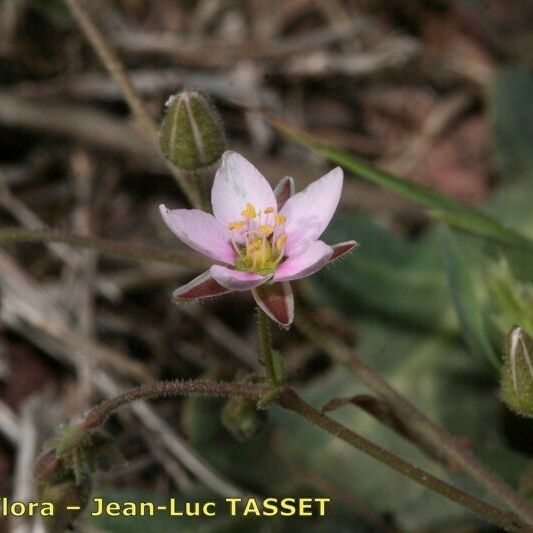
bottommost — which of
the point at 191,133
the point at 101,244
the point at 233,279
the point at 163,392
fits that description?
the point at 163,392

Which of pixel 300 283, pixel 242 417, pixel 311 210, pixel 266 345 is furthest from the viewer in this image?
pixel 300 283

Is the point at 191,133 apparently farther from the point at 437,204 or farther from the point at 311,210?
the point at 437,204

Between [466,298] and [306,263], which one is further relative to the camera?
[466,298]

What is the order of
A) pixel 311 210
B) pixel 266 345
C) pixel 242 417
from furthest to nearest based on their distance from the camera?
1. pixel 242 417
2. pixel 311 210
3. pixel 266 345

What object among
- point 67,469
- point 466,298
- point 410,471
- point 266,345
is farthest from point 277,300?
point 466,298

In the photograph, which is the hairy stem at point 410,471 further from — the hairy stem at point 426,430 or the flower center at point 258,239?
the flower center at point 258,239

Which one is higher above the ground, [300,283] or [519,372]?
[300,283]

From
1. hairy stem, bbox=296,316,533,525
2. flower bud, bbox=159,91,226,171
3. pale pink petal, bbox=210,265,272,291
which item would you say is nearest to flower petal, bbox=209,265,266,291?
pale pink petal, bbox=210,265,272,291
